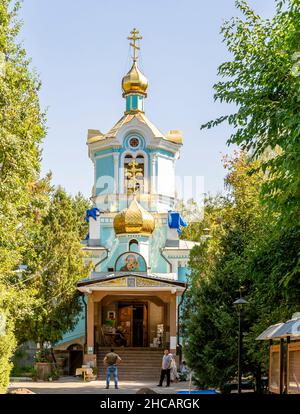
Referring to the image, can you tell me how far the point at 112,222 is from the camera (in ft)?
104

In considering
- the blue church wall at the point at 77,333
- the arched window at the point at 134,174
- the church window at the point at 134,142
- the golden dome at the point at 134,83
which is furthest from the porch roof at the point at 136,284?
the golden dome at the point at 134,83

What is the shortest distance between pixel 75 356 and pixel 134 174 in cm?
833

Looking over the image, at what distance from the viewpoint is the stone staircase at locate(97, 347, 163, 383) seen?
24375 millimetres

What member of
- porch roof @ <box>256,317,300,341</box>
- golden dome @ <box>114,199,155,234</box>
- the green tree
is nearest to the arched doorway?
golden dome @ <box>114,199,155,234</box>

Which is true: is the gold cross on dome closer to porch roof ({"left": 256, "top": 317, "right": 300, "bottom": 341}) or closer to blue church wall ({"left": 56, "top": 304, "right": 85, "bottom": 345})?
blue church wall ({"left": 56, "top": 304, "right": 85, "bottom": 345})

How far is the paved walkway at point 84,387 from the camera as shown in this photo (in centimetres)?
1884

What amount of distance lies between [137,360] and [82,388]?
18.5ft

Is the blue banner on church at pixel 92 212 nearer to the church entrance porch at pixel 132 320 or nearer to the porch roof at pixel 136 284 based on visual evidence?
the church entrance porch at pixel 132 320

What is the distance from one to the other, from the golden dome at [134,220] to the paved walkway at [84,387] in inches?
289

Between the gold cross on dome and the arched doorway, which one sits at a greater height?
the gold cross on dome

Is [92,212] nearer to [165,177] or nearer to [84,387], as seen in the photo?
[165,177]

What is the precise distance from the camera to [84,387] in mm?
20609

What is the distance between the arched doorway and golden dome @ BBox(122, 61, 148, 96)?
41.8 feet

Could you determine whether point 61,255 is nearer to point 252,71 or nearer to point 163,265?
point 163,265
